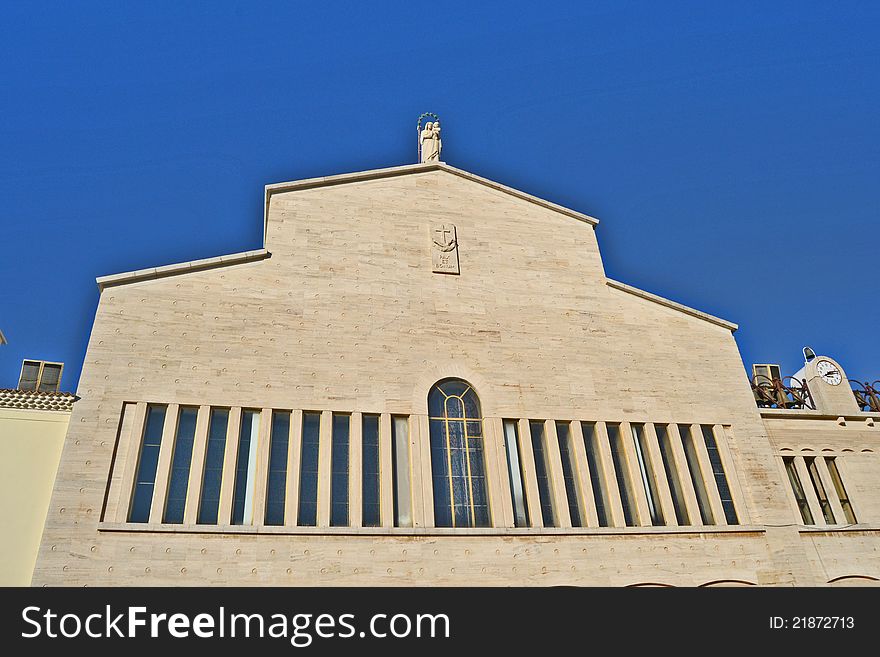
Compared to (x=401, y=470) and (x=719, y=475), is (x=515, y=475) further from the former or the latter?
(x=719, y=475)

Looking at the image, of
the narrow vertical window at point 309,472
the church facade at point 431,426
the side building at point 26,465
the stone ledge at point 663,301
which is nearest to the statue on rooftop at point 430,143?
the church facade at point 431,426

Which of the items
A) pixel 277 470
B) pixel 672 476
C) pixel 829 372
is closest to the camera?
pixel 277 470

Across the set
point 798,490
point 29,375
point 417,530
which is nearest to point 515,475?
point 417,530

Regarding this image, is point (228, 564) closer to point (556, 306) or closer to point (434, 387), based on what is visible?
point (434, 387)

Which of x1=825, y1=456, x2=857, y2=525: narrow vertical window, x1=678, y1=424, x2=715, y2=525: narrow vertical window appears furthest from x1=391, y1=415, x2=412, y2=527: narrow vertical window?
x1=825, y1=456, x2=857, y2=525: narrow vertical window

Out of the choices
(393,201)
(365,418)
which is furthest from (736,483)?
(393,201)

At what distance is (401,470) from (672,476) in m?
6.85

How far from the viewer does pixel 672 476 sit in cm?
1583

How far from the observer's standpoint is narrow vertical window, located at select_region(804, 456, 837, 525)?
17.0m

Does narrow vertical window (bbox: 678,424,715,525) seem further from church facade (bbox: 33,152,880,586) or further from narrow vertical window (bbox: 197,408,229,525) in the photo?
narrow vertical window (bbox: 197,408,229,525)

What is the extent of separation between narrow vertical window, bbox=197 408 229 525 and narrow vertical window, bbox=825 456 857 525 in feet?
52.4

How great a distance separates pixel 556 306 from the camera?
17.3 meters

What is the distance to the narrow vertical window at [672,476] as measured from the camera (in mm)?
15273
